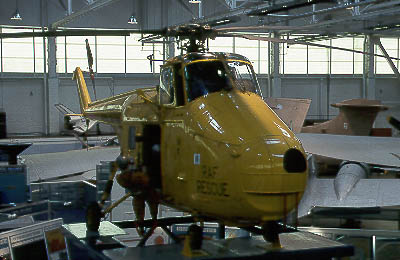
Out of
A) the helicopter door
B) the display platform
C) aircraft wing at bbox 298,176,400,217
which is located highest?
the helicopter door

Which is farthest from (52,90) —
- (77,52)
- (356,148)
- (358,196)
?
(358,196)

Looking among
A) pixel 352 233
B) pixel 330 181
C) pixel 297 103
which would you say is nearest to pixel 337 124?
pixel 297 103

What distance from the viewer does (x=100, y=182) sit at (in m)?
13.1

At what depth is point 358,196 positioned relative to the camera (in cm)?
1152

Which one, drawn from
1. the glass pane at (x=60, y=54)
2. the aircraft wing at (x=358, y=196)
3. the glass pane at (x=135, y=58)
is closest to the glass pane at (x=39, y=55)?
the glass pane at (x=60, y=54)

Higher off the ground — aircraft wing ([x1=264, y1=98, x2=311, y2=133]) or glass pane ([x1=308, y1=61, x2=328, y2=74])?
glass pane ([x1=308, y1=61, x2=328, y2=74])

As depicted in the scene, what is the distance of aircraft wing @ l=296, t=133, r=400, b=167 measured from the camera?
14.4 m

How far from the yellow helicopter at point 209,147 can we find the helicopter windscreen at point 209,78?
0.01m

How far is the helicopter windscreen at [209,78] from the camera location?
6.20 metres

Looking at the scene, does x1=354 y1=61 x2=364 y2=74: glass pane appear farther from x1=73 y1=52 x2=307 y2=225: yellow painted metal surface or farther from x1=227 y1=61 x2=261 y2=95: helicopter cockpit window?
x1=73 y1=52 x2=307 y2=225: yellow painted metal surface

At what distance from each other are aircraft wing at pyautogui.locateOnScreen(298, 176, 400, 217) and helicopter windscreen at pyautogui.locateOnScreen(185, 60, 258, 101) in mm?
5209

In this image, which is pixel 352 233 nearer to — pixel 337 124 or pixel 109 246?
pixel 109 246

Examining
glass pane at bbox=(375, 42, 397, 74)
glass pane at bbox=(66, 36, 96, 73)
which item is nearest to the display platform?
glass pane at bbox=(66, 36, 96, 73)

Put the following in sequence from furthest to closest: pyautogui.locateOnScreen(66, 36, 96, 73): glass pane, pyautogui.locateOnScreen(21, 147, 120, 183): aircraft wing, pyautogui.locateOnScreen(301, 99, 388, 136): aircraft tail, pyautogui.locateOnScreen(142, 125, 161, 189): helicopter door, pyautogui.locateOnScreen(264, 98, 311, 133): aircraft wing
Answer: pyautogui.locateOnScreen(66, 36, 96, 73): glass pane, pyautogui.locateOnScreen(301, 99, 388, 136): aircraft tail, pyautogui.locateOnScreen(264, 98, 311, 133): aircraft wing, pyautogui.locateOnScreen(21, 147, 120, 183): aircraft wing, pyautogui.locateOnScreen(142, 125, 161, 189): helicopter door
